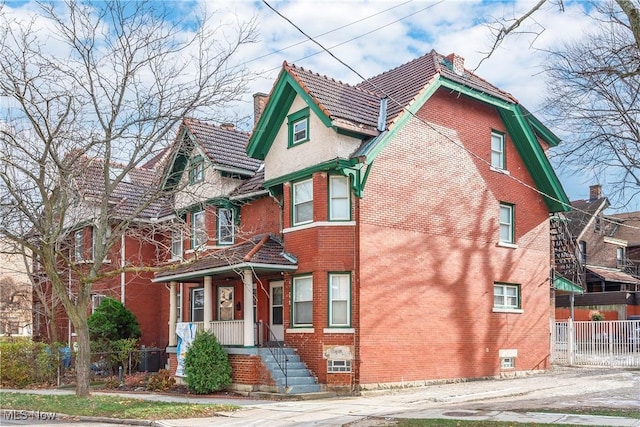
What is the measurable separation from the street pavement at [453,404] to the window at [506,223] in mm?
5359

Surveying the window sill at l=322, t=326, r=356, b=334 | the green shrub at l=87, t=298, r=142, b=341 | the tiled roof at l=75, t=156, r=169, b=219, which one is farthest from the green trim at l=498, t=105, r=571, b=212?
the green shrub at l=87, t=298, r=142, b=341

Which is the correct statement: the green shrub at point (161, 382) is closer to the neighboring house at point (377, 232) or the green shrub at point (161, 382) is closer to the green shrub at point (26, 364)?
the neighboring house at point (377, 232)

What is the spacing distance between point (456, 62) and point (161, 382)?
15062 millimetres

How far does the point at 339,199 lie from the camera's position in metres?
22.1

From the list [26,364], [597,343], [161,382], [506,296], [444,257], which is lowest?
[161,382]

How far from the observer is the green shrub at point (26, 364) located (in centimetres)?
2636

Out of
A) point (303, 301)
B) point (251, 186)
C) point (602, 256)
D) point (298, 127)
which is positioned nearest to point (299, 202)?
point (298, 127)

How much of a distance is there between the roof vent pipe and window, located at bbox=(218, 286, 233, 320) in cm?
828

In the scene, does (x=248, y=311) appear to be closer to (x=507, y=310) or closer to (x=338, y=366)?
(x=338, y=366)

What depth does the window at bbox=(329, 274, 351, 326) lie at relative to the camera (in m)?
21.7

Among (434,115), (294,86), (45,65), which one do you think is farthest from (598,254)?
(45,65)

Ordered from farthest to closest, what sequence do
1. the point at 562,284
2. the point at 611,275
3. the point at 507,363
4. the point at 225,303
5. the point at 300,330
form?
the point at 611,275
the point at 562,284
the point at 225,303
the point at 507,363
the point at 300,330

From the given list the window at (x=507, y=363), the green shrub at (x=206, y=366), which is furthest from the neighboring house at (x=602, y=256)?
the green shrub at (x=206, y=366)

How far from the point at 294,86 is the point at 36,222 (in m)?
8.64
